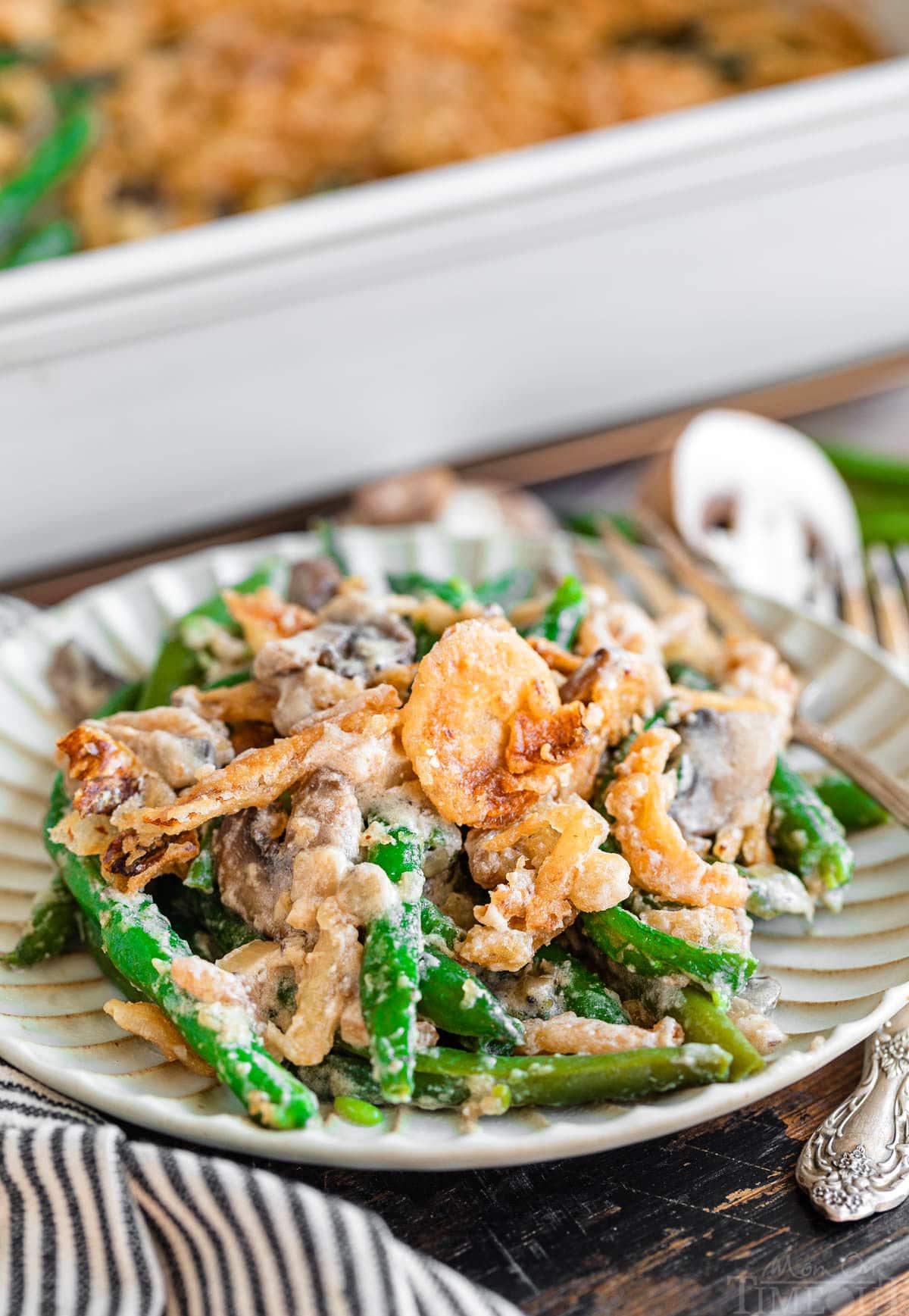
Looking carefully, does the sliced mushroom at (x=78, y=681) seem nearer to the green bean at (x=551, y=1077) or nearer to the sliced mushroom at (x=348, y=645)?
the sliced mushroom at (x=348, y=645)

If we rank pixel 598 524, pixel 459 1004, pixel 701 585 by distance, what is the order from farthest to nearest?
pixel 598 524 < pixel 701 585 < pixel 459 1004

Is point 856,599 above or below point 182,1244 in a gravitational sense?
below

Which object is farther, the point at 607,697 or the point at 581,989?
the point at 607,697

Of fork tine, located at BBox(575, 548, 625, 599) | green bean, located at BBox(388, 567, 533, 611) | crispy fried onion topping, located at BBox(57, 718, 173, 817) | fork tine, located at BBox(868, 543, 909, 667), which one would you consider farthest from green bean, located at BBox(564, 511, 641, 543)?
crispy fried onion topping, located at BBox(57, 718, 173, 817)

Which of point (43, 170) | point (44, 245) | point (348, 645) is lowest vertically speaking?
point (348, 645)

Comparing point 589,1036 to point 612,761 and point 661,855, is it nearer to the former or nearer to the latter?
point 661,855

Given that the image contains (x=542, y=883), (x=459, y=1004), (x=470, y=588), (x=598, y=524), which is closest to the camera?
(x=459, y=1004)

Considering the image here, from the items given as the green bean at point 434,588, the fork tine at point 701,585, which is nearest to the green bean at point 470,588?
the green bean at point 434,588

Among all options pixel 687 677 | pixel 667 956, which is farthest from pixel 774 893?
pixel 687 677
